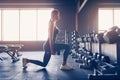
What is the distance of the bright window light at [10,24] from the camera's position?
12000mm

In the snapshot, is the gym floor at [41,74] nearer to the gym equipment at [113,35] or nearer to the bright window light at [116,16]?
the gym equipment at [113,35]

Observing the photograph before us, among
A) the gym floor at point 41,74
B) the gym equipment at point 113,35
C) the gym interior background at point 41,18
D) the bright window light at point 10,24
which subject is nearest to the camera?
the gym equipment at point 113,35

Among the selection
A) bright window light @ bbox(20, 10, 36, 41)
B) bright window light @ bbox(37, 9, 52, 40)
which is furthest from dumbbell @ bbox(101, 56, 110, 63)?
bright window light @ bbox(20, 10, 36, 41)

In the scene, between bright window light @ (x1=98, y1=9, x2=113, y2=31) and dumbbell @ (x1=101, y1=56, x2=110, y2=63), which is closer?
dumbbell @ (x1=101, y1=56, x2=110, y2=63)

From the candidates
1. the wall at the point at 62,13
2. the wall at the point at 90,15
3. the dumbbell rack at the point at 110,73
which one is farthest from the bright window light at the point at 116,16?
the dumbbell rack at the point at 110,73

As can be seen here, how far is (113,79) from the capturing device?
2684mm

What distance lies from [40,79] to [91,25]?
30.0 feet

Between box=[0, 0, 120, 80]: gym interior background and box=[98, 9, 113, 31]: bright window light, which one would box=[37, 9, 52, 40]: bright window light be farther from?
box=[98, 9, 113, 31]: bright window light

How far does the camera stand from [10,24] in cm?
1208

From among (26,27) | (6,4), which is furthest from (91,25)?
(6,4)

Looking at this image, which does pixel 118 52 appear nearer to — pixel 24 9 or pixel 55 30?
pixel 55 30

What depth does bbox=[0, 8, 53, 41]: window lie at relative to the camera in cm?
1202

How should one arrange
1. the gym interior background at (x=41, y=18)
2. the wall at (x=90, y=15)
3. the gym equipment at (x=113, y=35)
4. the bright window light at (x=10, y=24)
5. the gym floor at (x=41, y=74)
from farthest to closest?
the bright window light at (x=10, y=24)
the gym interior background at (x=41, y=18)
the wall at (x=90, y=15)
the gym floor at (x=41, y=74)
the gym equipment at (x=113, y=35)

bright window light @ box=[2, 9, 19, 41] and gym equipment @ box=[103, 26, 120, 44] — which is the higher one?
bright window light @ box=[2, 9, 19, 41]
